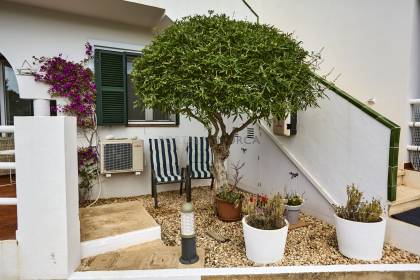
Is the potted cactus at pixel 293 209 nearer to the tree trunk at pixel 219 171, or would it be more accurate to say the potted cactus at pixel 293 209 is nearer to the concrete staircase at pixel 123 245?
the tree trunk at pixel 219 171

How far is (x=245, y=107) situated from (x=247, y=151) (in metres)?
2.18

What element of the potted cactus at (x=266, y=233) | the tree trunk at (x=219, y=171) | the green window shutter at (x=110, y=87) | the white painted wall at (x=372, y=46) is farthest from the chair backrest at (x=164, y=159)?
the white painted wall at (x=372, y=46)

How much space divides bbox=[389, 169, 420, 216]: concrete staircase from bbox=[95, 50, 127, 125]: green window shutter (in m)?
3.89

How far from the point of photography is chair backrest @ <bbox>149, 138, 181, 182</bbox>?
13.1 ft

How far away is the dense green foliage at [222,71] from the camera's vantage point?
8.17 feet

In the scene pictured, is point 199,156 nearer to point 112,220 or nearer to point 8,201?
point 112,220

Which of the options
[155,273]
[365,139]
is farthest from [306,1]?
[155,273]

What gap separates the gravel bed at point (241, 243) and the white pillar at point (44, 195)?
1071 mm

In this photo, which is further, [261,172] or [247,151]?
[247,151]

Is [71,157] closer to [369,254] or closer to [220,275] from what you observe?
[220,275]

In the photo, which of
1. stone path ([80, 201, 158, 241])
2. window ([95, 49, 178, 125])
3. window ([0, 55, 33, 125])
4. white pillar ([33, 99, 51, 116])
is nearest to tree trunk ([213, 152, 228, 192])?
stone path ([80, 201, 158, 241])

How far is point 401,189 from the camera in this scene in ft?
10.4

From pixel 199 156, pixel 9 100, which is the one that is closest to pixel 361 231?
pixel 199 156

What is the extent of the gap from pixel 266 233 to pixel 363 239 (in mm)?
924
